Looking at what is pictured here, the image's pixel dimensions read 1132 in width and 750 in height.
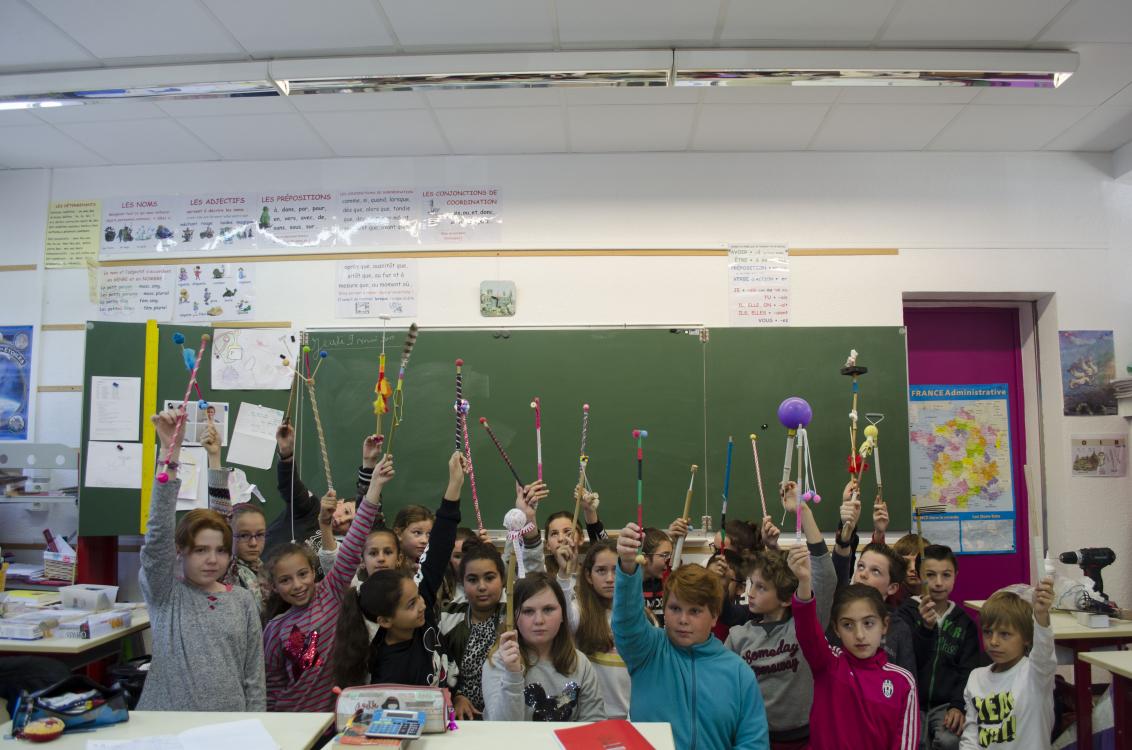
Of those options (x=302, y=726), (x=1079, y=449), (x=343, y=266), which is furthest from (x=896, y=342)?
(x=302, y=726)

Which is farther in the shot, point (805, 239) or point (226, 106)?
point (805, 239)

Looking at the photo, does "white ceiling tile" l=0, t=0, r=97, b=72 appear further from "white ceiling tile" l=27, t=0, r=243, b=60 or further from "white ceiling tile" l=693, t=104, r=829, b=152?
"white ceiling tile" l=693, t=104, r=829, b=152

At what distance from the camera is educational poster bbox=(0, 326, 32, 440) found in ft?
13.7

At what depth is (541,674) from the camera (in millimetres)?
2045

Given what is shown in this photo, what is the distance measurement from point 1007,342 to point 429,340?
11.1 feet

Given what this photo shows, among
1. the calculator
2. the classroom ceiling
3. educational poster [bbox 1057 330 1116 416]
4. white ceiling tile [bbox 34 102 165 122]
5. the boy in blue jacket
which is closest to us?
the calculator

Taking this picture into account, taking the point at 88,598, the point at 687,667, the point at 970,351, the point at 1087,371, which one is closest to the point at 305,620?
the point at 687,667

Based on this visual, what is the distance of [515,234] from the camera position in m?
4.11

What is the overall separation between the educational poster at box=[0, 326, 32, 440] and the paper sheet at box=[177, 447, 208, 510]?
1.02 metres

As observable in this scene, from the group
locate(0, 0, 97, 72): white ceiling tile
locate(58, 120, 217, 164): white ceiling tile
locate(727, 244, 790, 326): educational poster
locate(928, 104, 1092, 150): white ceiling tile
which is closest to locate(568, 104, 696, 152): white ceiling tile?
locate(727, 244, 790, 326): educational poster

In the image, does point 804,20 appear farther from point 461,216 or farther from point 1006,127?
point 461,216

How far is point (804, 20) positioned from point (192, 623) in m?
3.10

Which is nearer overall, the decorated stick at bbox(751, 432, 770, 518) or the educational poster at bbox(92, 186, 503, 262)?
the decorated stick at bbox(751, 432, 770, 518)

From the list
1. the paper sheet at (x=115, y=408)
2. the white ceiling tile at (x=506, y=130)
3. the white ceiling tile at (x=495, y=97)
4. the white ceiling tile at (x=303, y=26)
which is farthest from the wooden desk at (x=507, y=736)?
the paper sheet at (x=115, y=408)
